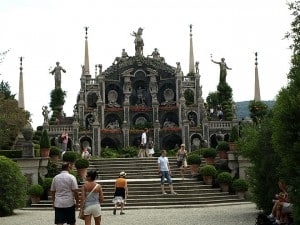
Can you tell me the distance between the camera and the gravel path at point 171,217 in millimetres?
18641

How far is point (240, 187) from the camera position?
2798cm

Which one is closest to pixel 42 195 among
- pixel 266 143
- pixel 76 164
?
pixel 76 164

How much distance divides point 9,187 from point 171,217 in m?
6.10

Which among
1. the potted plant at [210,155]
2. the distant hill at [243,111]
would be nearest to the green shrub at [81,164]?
the potted plant at [210,155]

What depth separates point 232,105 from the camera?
215ft

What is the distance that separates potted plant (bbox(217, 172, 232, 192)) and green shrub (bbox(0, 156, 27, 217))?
9937 millimetres

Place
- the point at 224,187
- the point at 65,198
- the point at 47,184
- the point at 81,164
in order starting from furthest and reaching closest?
1. the point at 81,164
2. the point at 224,187
3. the point at 47,184
4. the point at 65,198

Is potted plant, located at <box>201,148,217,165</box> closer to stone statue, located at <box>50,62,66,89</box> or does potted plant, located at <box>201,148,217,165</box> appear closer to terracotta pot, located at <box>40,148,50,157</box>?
terracotta pot, located at <box>40,148,50,157</box>

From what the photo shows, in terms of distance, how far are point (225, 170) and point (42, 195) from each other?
9.41 m

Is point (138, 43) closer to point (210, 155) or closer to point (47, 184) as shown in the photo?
point (210, 155)

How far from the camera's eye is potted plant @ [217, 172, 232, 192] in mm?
28391

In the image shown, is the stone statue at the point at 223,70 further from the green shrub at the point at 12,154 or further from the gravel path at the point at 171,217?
the gravel path at the point at 171,217

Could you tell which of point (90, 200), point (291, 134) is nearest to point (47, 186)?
point (90, 200)

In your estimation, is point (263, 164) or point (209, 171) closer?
point (263, 164)
